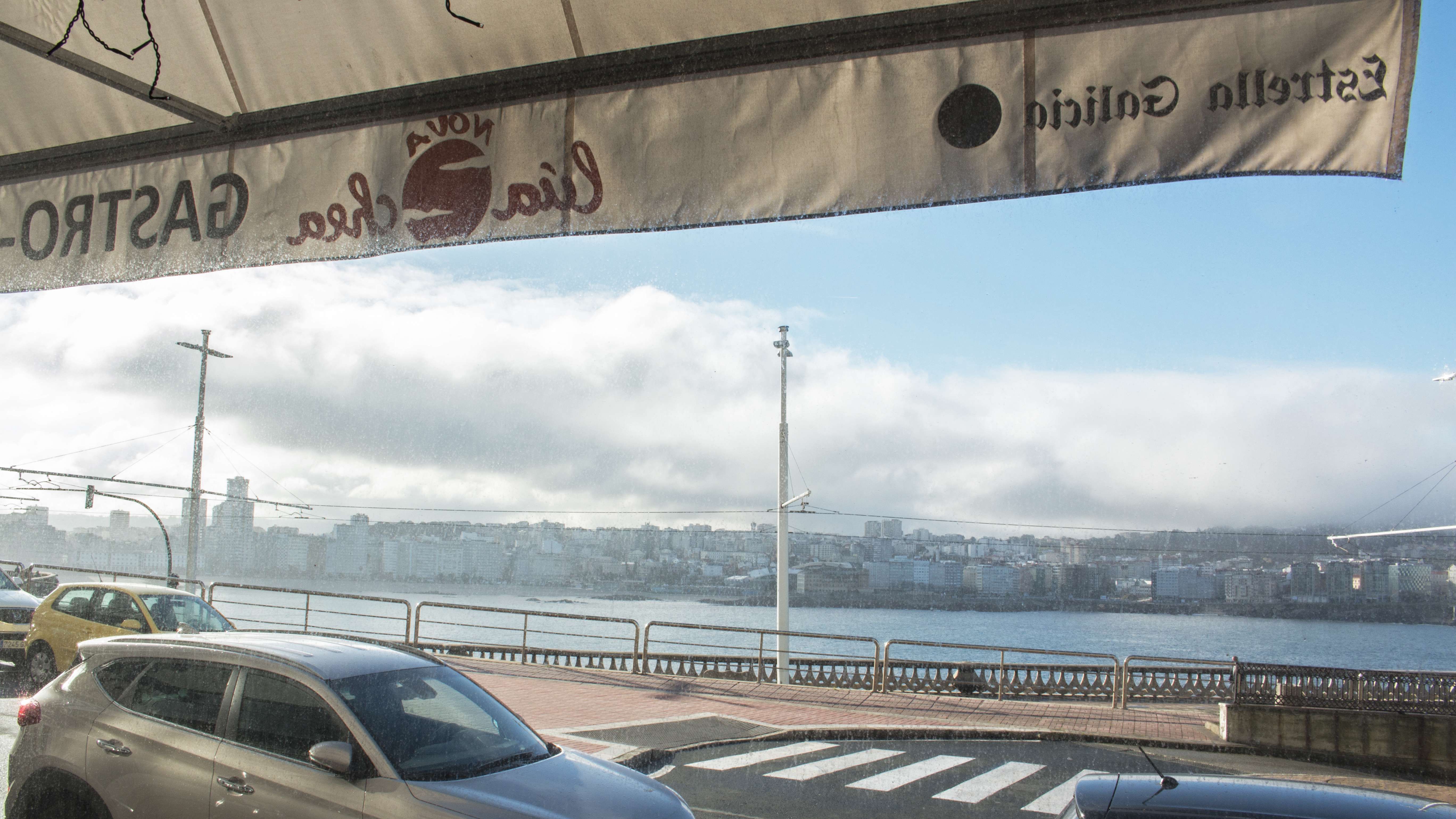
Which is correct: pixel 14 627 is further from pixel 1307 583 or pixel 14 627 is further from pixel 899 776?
pixel 1307 583

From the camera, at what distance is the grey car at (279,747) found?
4605 mm

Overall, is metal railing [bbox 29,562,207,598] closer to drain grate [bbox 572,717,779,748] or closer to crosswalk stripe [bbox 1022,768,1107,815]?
drain grate [bbox 572,717,779,748]

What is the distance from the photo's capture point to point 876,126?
8.15 ft

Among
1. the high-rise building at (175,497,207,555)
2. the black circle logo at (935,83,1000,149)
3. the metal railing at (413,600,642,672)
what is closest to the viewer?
the black circle logo at (935,83,1000,149)

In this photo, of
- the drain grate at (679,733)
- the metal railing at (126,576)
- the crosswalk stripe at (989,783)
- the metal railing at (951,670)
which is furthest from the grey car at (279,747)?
the metal railing at (126,576)

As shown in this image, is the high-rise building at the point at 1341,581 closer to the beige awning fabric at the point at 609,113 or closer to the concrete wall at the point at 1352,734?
the concrete wall at the point at 1352,734

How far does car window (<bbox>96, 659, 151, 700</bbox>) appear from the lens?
17.2 feet

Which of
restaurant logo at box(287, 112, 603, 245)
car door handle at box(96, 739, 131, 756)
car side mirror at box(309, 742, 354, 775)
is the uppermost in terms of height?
restaurant logo at box(287, 112, 603, 245)

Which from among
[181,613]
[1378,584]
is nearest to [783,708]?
[181,613]

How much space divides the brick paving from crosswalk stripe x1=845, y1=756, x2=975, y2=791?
65.8 inches

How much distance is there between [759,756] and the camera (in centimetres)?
1116

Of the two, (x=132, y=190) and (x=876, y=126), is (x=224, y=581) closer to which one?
(x=132, y=190)

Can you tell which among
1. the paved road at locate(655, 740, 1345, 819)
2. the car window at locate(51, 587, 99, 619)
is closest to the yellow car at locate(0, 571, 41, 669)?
the car window at locate(51, 587, 99, 619)

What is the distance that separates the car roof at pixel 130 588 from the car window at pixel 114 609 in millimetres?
60
